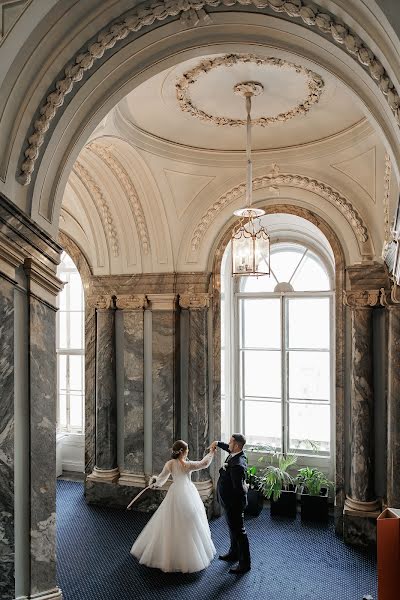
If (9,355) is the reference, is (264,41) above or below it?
above

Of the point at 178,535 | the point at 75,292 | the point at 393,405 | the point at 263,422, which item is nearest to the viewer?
the point at 178,535

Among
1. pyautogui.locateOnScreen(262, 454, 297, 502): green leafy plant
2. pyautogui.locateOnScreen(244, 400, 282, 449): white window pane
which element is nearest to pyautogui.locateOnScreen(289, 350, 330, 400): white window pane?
pyautogui.locateOnScreen(244, 400, 282, 449): white window pane

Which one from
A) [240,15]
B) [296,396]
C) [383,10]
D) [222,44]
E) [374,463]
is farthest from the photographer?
[296,396]

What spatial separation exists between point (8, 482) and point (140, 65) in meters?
2.80

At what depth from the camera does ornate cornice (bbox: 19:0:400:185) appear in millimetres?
2701

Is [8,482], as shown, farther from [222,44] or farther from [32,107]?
[222,44]

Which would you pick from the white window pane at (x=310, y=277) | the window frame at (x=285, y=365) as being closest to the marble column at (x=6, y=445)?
the window frame at (x=285, y=365)

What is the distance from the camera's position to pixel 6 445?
3.21 m

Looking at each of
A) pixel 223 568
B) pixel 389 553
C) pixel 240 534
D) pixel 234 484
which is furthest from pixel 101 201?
pixel 389 553

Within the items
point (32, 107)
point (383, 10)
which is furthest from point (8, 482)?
point (383, 10)

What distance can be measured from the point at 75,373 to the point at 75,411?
714mm

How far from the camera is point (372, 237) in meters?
6.59

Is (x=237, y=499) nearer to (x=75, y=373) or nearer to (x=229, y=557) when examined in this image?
(x=229, y=557)

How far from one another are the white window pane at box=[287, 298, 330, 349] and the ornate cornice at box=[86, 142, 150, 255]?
2821 mm
